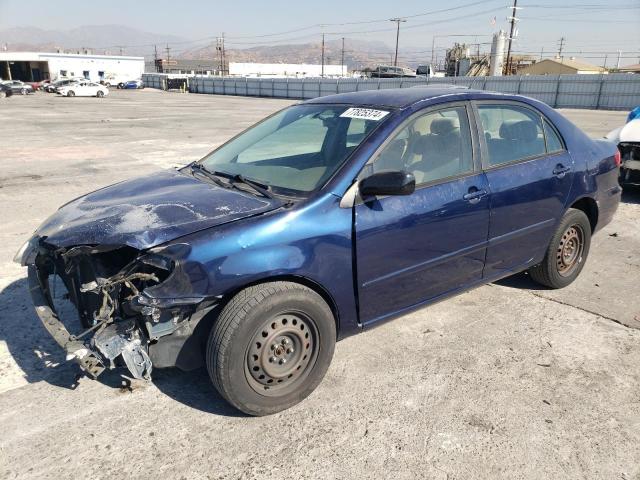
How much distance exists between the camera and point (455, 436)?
2.64 meters

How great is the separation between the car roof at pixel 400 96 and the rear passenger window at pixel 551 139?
536 millimetres

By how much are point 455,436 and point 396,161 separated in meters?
1.61

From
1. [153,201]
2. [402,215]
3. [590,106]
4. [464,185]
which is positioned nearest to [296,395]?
[402,215]

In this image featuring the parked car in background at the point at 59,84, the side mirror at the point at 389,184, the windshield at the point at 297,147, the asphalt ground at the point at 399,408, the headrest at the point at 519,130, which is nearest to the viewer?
the asphalt ground at the point at 399,408

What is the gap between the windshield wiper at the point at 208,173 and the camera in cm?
331

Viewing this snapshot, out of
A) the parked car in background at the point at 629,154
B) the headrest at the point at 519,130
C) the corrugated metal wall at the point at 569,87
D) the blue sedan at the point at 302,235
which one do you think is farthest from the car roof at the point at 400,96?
the corrugated metal wall at the point at 569,87

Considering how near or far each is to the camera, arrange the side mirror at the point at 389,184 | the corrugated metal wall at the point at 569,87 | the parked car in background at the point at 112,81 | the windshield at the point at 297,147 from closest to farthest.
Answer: the side mirror at the point at 389,184, the windshield at the point at 297,147, the corrugated metal wall at the point at 569,87, the parked car in background at the point at 112,81

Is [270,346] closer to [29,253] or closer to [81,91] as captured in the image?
[29,253]

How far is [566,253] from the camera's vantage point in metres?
4.39

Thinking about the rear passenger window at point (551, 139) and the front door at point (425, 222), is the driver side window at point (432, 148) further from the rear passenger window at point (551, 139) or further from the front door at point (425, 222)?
the rear passenger window at point (551, 139)

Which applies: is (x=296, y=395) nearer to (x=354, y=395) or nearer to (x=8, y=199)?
(x=354, y=395)

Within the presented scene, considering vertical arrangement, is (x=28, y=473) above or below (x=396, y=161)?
below

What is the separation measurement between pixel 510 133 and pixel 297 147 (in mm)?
1608

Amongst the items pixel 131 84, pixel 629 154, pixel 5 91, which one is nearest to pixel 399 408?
pixel 629 154
